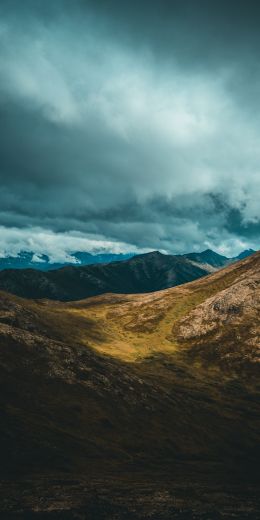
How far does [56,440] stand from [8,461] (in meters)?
17.7

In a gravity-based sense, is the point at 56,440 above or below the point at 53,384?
below

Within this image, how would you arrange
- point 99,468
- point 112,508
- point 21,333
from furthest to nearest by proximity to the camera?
point 21,333 < point 99,468 < point 112,508

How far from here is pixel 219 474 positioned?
4092 inches

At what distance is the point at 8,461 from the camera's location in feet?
284

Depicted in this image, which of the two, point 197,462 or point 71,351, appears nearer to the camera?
point 197,462

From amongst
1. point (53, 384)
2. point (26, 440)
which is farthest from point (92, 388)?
point (26, 440)

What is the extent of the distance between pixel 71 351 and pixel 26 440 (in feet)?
257

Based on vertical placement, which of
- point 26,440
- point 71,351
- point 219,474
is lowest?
point 219,474

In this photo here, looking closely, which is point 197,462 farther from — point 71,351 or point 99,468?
point 71,351

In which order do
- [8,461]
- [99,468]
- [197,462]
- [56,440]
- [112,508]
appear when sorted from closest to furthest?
[112,508] < [8,461] < [99,468] < [56,440] < [197,462]

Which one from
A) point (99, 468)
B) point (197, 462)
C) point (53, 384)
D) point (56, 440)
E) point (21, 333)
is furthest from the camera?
point (21, 333)

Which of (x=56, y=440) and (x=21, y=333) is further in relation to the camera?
(x=21, y=333)

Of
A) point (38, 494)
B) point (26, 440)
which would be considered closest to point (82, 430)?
point (26, 440)

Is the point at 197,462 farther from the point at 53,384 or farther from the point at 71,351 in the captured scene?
the point at 71,351
